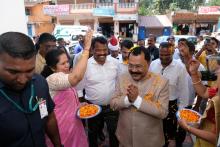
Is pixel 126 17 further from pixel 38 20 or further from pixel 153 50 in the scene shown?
pixel 153 50

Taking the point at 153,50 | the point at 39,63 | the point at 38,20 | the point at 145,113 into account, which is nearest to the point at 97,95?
the point at 39,63

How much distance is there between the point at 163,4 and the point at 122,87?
41900 millimetres

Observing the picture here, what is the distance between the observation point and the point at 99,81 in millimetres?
3355

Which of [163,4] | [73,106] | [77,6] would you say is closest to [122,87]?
[73,106]

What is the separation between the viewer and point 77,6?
85.6 ft

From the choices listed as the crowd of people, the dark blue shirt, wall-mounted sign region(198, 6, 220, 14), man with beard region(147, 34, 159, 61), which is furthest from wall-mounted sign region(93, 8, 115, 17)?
the dark blue shirt

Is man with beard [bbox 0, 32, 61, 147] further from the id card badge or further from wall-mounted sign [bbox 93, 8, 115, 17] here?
wall-mounted sign [bbox 93, 8, 115, 17]

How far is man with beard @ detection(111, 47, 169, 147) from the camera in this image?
2.25m

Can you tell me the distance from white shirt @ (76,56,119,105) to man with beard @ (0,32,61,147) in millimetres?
1669

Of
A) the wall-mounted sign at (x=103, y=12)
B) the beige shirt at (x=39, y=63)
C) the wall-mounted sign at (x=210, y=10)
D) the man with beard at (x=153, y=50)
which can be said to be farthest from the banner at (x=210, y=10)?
the beige shirt at (x=39, y=63)

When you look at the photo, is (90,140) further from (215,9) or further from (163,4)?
(163,4)

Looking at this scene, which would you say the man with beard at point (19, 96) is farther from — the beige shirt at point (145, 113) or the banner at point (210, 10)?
the banner at point (210, 10)

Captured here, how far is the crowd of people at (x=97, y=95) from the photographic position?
4.94 ft

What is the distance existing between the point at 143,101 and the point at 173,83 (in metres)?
1.40
